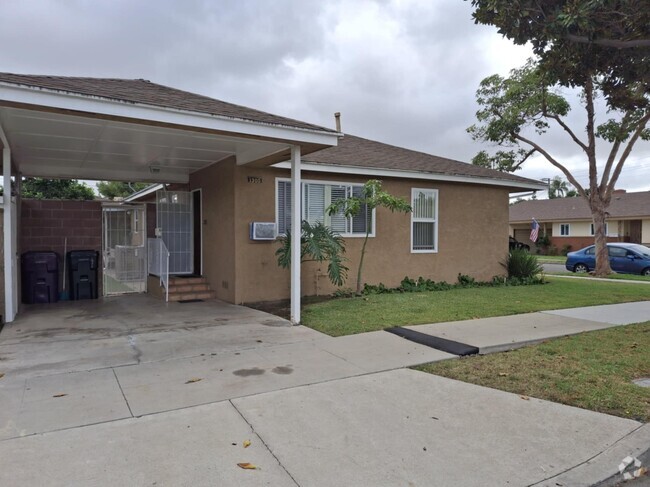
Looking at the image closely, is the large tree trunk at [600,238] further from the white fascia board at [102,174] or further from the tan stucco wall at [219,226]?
the white fascia board at [102,174]

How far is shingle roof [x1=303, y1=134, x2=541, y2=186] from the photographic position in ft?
35.3

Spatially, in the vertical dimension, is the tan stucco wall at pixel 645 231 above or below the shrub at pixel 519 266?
above

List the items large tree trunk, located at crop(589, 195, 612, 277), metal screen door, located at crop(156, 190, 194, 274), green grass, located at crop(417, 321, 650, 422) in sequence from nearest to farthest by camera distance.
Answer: green grass, located at crop(417, 321, 650, 422) < metal screen door, located at crop(156, 190, 194, 274) < large tree trunk, located at crop(589, 195, 612, 277)

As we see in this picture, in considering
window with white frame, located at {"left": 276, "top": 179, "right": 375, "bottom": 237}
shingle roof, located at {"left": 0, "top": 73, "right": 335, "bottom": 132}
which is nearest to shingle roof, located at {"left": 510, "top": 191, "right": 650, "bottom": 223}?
window with white frame, located at {"left": 276, "top": 179, "right": 375, "bottom": 237}

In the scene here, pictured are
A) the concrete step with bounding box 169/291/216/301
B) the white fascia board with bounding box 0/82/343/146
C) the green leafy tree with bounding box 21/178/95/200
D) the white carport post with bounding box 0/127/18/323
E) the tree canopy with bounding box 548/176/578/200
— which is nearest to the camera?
the white fascia board with bounding box 0/82/343/146

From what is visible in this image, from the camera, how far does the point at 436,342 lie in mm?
6324

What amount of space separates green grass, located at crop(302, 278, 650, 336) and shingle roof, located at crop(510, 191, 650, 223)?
77.2ft

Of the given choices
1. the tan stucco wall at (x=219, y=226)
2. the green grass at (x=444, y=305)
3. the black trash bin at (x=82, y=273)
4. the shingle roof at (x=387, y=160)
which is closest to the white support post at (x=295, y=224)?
the green grass at (x=444, y=305)

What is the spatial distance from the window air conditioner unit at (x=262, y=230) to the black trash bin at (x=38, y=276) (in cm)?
458

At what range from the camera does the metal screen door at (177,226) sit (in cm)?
1107

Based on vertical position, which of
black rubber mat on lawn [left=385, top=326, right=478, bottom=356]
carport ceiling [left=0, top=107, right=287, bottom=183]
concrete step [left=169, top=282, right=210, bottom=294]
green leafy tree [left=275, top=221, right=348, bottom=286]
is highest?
carport ceiling [left=0, top=107, right=287, bottom=183]

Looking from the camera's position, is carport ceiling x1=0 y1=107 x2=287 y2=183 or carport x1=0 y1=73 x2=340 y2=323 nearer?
carport x1=0 y1=73 x2=340 y2=323

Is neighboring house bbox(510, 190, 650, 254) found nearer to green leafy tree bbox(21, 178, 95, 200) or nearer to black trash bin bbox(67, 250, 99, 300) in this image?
green leafy tree bbox(21, 178, 95, 200)

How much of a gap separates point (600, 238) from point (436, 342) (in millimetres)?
15757
